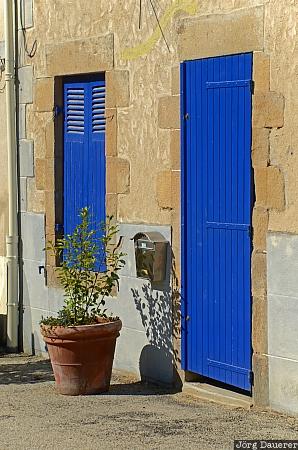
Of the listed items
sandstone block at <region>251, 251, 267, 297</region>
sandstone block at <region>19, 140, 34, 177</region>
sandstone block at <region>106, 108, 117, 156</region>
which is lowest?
sandstone block at <region>251, 251, 267, 297</region>

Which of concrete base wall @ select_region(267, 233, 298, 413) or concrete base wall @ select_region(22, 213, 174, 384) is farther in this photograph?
concrete base wall @ select_region(22, 213, 174, 384)

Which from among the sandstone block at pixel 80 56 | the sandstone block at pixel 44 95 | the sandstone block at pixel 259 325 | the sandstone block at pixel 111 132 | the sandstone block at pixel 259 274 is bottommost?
the sandstone block at pixel 259 325

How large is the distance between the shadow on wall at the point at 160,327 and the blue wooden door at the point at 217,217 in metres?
0.14

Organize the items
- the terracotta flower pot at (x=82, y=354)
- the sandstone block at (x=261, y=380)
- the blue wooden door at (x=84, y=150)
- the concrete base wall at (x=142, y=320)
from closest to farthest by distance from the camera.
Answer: the sandstone block at (x=261, y=380) → the terracotta flower pot at (x=82, y=354) → the concrete base wall at (x=142, y=320) → the blue wooden door at (x=84, y=150)

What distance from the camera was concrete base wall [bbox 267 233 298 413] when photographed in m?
7.62

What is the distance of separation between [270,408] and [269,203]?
4.64 feet

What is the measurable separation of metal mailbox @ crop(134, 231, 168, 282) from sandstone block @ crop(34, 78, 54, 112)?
193cm

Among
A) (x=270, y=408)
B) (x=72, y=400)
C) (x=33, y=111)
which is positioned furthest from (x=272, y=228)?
(x=33, y=111)

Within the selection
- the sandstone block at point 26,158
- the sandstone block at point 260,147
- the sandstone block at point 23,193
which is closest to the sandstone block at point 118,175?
the sandstone block at point 26,158

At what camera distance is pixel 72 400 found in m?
8.60

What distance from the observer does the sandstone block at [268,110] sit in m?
Result: 7.69

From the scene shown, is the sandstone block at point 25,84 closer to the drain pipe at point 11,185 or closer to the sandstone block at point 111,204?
the drain pipe at point 11,185

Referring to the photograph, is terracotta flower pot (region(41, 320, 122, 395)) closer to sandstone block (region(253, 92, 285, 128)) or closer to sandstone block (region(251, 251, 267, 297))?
sandstone block (region(251, 251, 267, 297))

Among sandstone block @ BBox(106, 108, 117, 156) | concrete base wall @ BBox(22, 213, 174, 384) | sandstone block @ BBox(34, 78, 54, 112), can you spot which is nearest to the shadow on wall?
concrete base wall @ BBox(22, 213, 174, 384)
